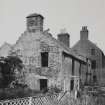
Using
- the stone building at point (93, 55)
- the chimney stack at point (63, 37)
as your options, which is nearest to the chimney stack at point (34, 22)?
the chimney stack at point (63, 37)

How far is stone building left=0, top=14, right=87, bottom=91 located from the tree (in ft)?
4.30

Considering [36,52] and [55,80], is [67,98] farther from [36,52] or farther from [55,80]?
[36,52]

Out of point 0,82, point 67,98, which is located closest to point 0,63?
point 0,82

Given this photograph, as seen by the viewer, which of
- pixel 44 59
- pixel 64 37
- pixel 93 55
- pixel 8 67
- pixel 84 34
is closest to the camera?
pixel 8 67

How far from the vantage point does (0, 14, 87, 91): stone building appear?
19000 mm

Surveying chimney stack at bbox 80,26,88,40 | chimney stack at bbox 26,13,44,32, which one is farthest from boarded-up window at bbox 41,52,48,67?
chimney stack at bbox 80,26,88,40

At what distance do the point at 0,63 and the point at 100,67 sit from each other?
24.8 metres

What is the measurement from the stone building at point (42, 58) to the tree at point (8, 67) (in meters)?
1.31

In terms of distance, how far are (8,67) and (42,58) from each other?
156 inches

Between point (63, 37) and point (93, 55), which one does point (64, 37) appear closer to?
point (63, 37)

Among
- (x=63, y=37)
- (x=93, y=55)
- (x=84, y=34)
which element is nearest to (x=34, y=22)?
(x=63, y=37)

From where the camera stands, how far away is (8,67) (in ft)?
62.9

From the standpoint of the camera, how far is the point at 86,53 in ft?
123

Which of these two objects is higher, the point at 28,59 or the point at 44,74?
the point at 28,59
